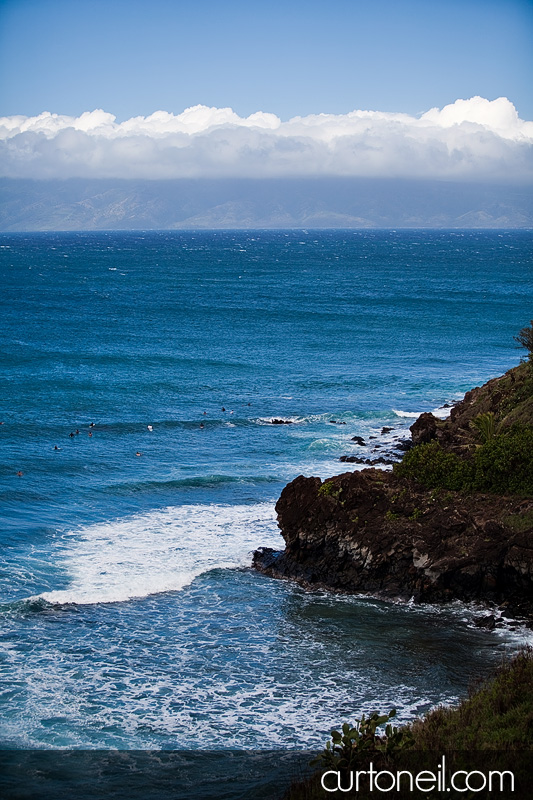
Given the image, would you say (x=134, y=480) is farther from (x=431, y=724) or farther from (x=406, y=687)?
(x=431, y=724)

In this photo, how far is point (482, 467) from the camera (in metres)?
34.8

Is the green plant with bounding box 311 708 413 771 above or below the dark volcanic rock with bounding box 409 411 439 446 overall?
below

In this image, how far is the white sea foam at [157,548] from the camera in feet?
109

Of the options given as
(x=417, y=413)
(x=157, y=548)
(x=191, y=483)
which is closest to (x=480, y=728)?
(x=157, y=548)

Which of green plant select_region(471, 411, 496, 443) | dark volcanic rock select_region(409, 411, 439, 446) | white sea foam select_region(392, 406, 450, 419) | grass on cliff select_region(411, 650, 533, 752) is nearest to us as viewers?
grass on cliff select_region(411, 650, 533, 752)

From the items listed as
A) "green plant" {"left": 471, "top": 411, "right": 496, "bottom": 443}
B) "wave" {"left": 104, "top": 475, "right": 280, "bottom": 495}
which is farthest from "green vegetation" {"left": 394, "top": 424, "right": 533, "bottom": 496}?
"wave" {"left": 104, "top": 475, "right": 280, "bottom": 495}

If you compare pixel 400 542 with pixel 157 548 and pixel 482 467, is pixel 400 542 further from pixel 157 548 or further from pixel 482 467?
pixel 157 548

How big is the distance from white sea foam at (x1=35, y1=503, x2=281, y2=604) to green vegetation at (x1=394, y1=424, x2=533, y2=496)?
7.27 meters

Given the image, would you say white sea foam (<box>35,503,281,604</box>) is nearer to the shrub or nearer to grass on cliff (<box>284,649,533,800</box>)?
the shrub

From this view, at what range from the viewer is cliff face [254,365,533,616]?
30.8 m

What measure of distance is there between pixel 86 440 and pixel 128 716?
31.8 m

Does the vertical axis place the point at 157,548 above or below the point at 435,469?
below

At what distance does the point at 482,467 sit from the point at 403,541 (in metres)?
5.20

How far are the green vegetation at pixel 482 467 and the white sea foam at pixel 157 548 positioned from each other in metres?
7.27
